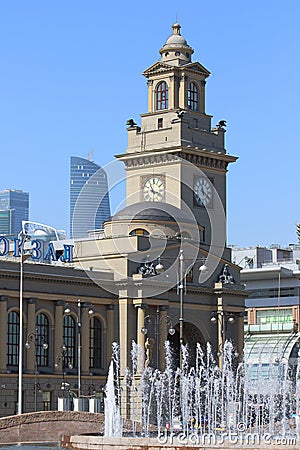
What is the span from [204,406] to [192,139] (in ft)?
86.9

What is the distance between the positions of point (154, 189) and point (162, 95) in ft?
30.5

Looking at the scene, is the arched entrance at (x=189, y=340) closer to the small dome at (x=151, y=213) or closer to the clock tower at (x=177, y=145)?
the small dome at (x=151, y=213)

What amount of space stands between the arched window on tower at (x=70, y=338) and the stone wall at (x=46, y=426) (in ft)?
78.2

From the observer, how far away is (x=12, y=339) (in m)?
92.4

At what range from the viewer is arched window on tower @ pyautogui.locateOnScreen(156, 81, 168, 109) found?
390ft

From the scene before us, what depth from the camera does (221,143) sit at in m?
122

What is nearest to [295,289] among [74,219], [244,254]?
[244,254]

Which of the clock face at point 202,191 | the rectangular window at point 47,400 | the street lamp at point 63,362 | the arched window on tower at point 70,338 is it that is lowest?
the rectangular window at point 47,400

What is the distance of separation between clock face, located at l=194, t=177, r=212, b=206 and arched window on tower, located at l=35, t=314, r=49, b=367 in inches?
1093

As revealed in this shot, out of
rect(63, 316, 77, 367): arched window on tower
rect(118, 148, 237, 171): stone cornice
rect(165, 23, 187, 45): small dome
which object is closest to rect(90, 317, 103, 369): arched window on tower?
rect(63, 316, 77, 367): arched window on tower

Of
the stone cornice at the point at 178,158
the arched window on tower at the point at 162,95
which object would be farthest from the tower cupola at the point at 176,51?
the stone cornice at the point at 178,158

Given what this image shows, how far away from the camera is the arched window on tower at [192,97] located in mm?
119500

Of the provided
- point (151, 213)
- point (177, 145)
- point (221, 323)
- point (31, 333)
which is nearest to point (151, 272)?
point (151, 213)

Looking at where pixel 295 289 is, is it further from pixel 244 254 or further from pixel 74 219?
pixel 74 219
